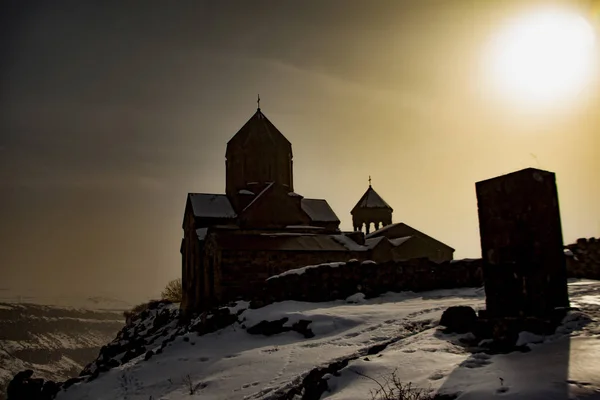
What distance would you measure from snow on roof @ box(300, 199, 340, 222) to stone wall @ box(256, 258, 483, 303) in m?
15.6

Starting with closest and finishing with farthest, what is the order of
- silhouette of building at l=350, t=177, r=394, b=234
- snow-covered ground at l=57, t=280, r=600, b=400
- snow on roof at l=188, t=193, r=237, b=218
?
snow-covered ground at l=57, t=280, r=600, b=400 < snow on roof at l=188, t=193, r=237, b=218 < silhouette of building at l=350, t=177, r=394, b=234

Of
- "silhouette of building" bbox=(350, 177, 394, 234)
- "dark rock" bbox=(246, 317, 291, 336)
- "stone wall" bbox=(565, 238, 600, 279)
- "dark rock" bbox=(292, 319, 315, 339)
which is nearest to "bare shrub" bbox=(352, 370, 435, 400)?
"dark rock" bbox=(292, 319, 315, 339)

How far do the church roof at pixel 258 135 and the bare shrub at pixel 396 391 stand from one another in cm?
2231

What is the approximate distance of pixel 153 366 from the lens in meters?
7.89

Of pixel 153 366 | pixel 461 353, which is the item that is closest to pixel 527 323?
pixel 461 353

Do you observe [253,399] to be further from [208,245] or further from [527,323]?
[208,245]

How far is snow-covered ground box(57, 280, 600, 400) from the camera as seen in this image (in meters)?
3.98

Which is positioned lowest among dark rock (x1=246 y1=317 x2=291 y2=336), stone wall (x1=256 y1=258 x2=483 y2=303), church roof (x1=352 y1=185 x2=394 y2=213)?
dark rock (x1=246 y1=317 x2=291 y2=336)

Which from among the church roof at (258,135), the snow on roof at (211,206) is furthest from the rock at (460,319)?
the church roof at (258,135)

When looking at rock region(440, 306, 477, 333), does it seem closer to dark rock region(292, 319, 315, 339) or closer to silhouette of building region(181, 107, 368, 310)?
dark rock region(292, 319, 315, 339)

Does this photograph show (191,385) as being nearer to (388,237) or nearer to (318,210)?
(318,210)

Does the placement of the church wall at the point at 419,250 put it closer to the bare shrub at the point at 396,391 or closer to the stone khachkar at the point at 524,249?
the stone khachkar at the point at 524,249

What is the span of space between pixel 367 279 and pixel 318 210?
17180 millimetres

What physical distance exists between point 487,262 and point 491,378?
90.3 inches
